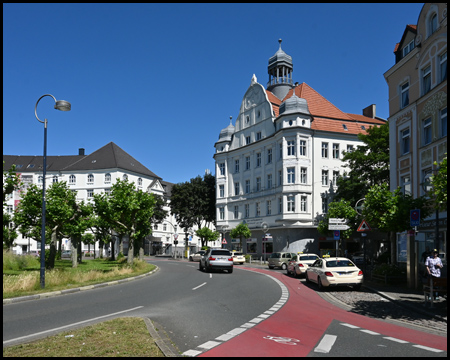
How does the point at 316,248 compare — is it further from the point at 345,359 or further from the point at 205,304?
the point at 345,359

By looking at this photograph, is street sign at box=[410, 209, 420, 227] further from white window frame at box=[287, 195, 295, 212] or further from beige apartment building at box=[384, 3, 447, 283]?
white window frame at box=[287, 195, 295, 212]

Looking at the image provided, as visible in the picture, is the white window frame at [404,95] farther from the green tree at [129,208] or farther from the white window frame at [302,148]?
the white window frame at [302,148]

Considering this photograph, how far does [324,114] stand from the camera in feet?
197

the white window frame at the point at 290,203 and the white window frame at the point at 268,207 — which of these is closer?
the white window frame at the point at 290,203

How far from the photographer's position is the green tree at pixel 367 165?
48375mm

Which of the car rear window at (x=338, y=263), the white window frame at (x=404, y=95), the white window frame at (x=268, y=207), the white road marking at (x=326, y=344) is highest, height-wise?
the white window frame at (x=404, y=95)

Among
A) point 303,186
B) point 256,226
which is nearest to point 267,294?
point 303,186

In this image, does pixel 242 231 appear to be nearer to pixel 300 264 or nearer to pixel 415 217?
pixel 300 264

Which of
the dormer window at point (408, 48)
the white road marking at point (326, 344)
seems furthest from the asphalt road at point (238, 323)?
the dormer window at point (408, 48)

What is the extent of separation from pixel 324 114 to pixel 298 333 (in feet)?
173

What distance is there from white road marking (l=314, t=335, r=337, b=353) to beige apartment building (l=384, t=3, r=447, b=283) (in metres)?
15.1

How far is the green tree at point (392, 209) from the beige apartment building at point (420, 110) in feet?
7.40

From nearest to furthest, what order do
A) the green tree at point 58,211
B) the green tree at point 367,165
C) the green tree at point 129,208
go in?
the green tree at point 58,211
the green tree at point 129,208
the green tree at point 367,165

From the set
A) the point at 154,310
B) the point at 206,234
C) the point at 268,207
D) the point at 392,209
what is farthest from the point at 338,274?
the point at 206,234
